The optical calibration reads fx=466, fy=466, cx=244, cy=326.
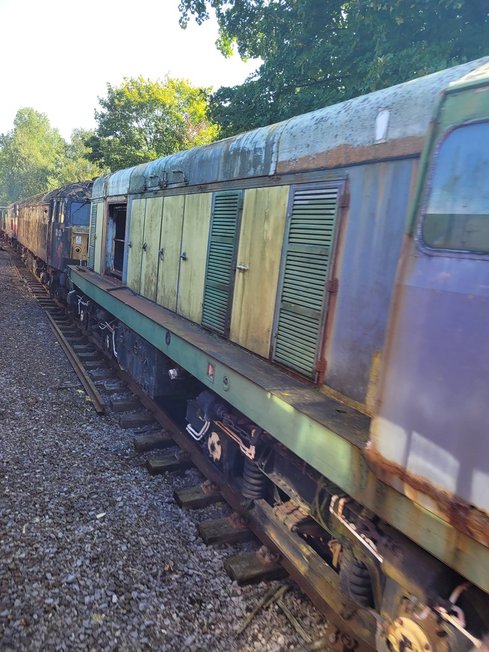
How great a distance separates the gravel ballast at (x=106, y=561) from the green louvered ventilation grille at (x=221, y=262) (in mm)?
1636

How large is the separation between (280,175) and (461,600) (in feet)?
9.45

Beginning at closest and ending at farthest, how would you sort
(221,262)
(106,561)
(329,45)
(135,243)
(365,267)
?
(365,267), (106,561), (221,262), (135,243), (329,45)

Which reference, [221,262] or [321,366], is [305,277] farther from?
[221,262]

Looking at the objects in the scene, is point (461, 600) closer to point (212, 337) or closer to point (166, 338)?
point (212, 337)

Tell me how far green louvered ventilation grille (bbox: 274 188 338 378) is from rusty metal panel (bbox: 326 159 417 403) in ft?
0.54

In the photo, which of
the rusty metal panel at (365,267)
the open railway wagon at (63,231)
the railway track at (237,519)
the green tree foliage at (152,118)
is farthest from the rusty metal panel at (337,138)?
the green tree foliage at (152,118)

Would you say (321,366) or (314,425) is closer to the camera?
(314,425)

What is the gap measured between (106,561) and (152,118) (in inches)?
1149

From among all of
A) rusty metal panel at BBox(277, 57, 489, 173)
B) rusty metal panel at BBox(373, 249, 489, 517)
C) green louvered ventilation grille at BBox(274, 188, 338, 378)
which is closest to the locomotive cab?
rusty metal panel at BBox(373, 249, 489, 517)

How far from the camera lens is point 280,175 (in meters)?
3.56

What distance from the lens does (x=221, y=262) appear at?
4.40 m

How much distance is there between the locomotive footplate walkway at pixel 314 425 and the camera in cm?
171

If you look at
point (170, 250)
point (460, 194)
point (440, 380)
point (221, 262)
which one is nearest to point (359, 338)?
point (440, 380)

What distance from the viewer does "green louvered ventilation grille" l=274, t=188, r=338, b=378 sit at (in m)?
3.05
